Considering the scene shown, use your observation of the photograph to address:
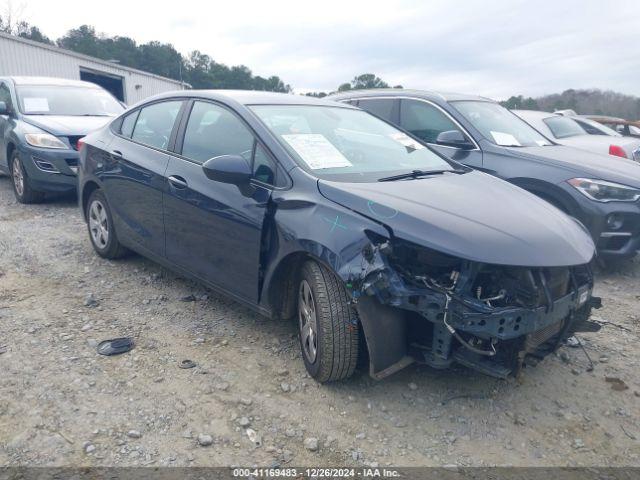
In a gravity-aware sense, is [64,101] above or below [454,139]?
below

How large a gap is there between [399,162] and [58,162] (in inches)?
196

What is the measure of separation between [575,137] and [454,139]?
6.27 m

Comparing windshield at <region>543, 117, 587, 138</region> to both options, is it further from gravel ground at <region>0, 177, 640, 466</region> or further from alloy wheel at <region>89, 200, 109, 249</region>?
alloy wheel at <region>89, 200, 109, 249</region>

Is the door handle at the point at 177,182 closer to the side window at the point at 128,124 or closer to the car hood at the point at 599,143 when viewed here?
the side window at the point at 128,124

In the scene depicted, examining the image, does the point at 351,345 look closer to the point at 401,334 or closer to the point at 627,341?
the point at 401,334

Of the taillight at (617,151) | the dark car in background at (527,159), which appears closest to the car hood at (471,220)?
the dark car in background at (527,159)

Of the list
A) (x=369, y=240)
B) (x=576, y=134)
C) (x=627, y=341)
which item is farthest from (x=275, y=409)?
(x=576, y=134)

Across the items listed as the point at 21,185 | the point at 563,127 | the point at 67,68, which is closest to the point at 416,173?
the point at 21,185

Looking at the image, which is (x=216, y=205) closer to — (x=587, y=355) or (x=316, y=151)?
(x=316, y=151)

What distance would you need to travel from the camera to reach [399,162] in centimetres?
369

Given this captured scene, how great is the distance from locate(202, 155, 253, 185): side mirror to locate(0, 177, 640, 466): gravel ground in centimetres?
110

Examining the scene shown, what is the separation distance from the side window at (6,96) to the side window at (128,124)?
3.91m

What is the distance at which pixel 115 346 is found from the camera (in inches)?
137

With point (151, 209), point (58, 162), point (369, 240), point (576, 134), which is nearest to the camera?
point (369, 240)
